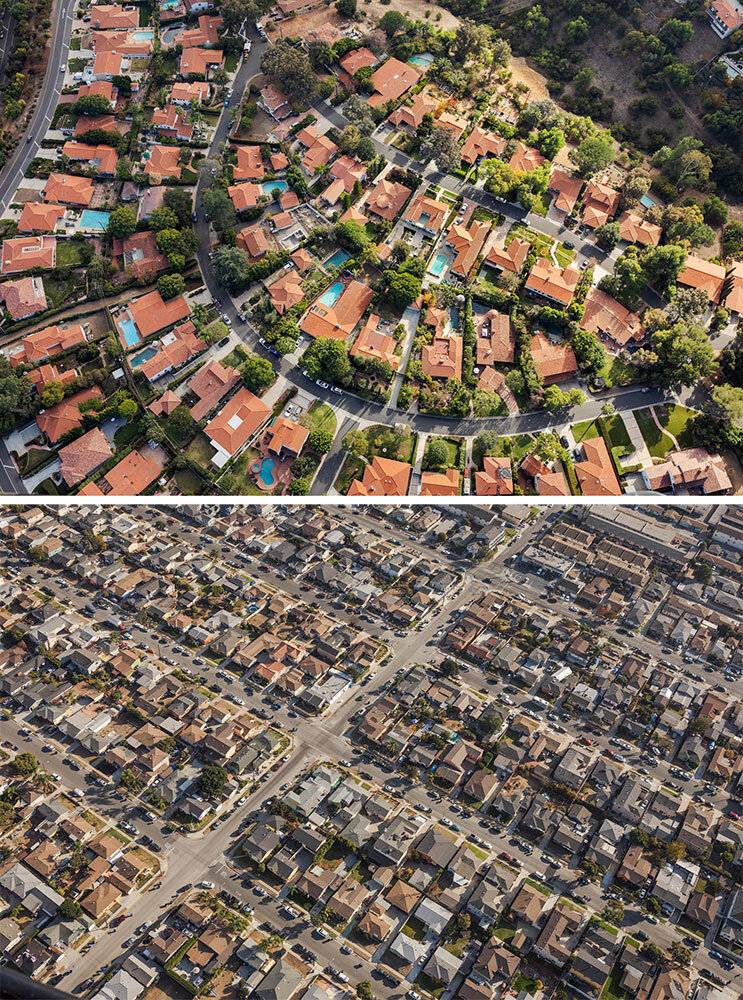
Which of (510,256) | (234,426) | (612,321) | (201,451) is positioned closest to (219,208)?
(234,426)

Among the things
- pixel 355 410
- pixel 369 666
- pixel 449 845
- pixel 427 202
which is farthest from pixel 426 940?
pixel 427 202

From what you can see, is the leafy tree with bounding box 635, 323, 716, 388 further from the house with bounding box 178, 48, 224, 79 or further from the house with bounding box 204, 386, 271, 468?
the house with bounding box 178, 48, 224, 79

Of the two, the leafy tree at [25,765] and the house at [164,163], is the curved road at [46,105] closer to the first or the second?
the house at [164,163]

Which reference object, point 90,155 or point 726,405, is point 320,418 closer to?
point 726,405

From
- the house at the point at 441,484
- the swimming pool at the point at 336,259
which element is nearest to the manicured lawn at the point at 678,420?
the house at the point at 441,484

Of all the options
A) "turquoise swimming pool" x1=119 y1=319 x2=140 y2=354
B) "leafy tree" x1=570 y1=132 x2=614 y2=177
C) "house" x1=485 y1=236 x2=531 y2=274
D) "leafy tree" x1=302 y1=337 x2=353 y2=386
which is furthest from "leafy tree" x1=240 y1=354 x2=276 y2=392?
"leafy tree" x1=570 y1=132 x2=614 y2=177
